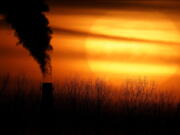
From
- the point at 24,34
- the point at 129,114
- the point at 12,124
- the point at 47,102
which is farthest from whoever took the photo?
the point at 129,114

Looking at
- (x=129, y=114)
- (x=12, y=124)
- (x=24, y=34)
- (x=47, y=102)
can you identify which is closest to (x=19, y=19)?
(x=24, y=34)

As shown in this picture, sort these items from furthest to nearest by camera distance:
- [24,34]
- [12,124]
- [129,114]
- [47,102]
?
[129,114], [12,124], [24,34], [47,102]

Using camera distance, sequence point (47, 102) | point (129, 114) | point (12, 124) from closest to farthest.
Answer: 1. point (47, 102)
2. point (12, 124)
3. point (129, 114)

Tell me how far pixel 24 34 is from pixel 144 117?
1052cm

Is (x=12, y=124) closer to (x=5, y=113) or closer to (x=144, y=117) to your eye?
(x=5, y=113)

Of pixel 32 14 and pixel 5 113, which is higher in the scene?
pixel 32 14

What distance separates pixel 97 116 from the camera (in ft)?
105

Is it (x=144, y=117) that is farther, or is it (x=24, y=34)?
(x=144, y=117)

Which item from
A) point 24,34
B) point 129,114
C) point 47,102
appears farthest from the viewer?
point 129,114

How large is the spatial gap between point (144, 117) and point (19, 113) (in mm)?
5640

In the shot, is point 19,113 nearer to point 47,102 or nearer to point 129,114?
point 129,114

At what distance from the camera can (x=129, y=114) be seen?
3117 centimetres

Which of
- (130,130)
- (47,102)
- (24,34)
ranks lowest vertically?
(130,130)

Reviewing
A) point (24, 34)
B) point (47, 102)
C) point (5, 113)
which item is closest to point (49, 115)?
point (47, 102)
